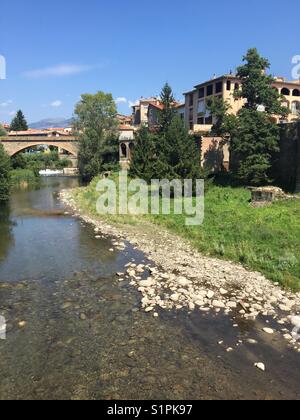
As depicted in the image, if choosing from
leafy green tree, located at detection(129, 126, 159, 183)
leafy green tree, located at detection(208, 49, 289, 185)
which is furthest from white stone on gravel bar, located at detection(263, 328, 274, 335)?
leafy green tree, located at detection(129, 126, 159, 183)

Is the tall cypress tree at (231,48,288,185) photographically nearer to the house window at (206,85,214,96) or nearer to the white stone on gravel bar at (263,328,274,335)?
the white stone on gravel bar at (263,328,274,335)

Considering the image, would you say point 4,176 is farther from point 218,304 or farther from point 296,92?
point 296,92

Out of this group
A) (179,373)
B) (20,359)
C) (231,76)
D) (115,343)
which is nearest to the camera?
(179,373)

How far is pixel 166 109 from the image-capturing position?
1444 inches

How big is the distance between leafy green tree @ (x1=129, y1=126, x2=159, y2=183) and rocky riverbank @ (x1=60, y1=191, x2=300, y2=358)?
61.0 ft

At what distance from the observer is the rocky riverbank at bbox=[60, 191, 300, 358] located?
1036cm

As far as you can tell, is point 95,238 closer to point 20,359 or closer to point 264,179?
point 20,359

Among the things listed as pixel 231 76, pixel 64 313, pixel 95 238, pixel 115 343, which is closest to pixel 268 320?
pixel 115 343

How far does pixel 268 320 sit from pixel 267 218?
348 inches

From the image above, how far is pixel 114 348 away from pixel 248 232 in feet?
30.9

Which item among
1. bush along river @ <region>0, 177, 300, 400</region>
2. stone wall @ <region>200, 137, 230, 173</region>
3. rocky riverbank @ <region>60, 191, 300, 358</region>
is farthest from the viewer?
stone wall @ <region>200, 137, 230, 173</region>

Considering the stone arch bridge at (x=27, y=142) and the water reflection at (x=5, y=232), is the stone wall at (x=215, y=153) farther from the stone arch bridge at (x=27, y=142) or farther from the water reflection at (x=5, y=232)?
the stone arch bridge at (x=27, y=142)

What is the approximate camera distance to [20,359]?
28.3 feet
